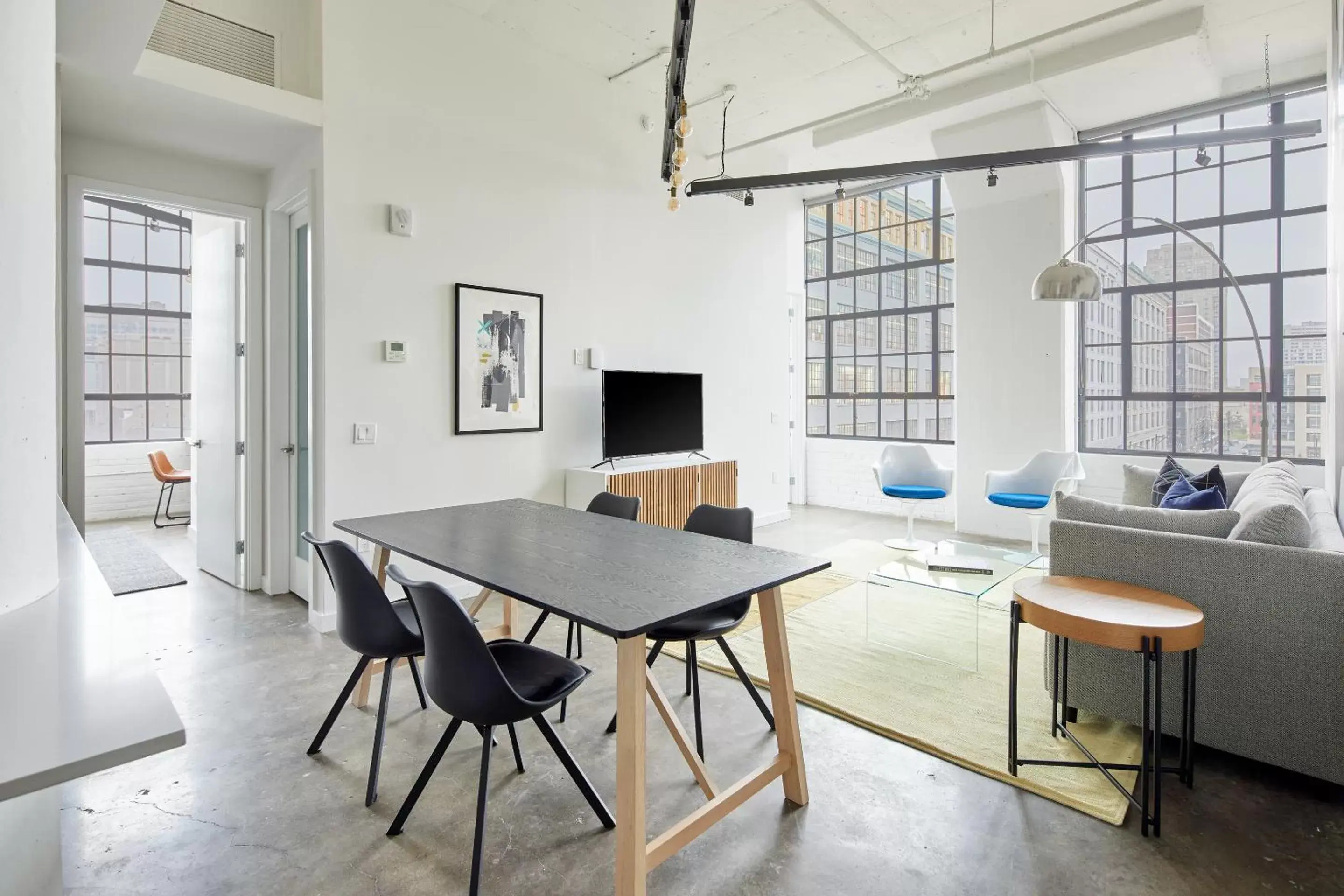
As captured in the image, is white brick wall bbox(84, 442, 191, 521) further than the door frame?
Yes

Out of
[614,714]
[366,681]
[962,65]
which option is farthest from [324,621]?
[962,65]

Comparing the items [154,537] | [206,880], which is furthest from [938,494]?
[154,537]

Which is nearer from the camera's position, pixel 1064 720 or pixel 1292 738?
pixel 1292 738

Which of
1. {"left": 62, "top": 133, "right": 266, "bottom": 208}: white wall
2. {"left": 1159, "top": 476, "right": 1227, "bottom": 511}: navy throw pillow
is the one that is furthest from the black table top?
{"left": 62, "top": 133, "right": 266, "bottom": 208}: white wall

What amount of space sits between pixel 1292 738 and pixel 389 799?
2830 mm

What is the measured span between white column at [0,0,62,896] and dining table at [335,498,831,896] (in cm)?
95

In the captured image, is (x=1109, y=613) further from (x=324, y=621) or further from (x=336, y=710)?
(x=324, y=621)

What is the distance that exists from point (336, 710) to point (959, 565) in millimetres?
2722

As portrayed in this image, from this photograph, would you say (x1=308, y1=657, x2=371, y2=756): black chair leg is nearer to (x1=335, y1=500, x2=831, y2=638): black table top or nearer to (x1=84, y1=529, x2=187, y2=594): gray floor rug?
(x1=335, y1=500, x2=831, y2=638): black table top

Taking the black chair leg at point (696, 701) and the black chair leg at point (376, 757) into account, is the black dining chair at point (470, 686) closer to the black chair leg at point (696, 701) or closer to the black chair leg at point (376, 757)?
the black chair leg at point (376, 757)

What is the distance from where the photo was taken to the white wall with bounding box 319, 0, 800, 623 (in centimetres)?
385

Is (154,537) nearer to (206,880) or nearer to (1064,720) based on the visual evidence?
(206,880)

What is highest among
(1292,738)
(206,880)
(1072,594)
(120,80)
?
(120,80)

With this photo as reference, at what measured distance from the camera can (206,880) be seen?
185 centimetres
